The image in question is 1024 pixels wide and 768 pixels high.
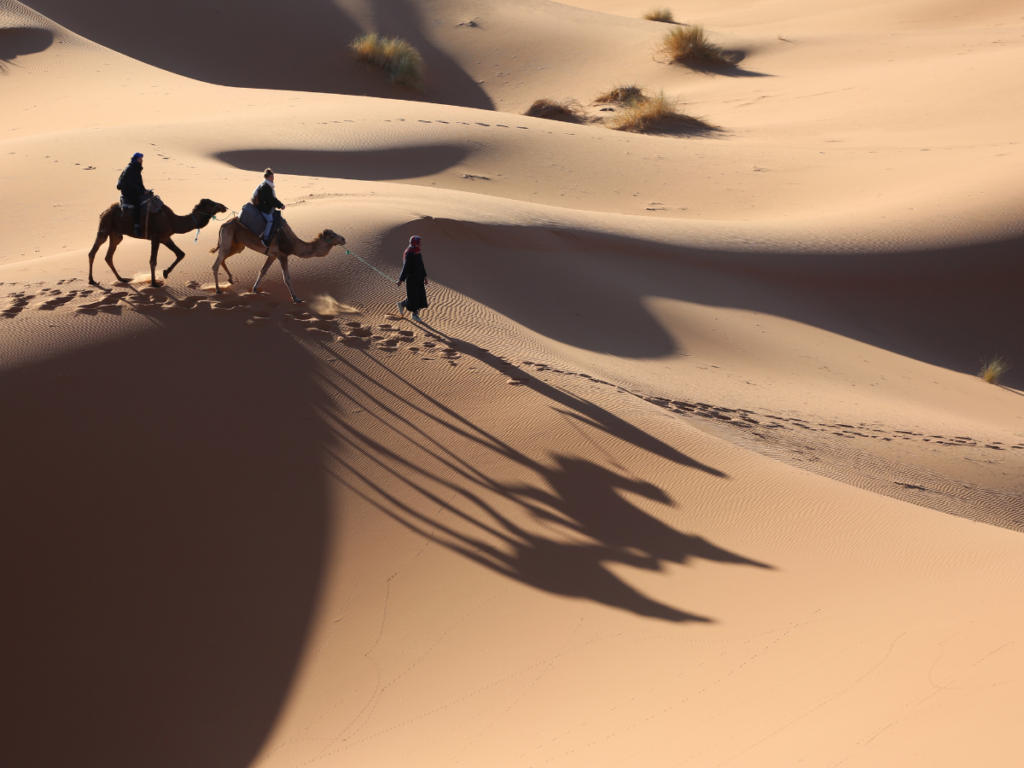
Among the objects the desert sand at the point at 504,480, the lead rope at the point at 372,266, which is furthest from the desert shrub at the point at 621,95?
the lead rope at the point at 372,266

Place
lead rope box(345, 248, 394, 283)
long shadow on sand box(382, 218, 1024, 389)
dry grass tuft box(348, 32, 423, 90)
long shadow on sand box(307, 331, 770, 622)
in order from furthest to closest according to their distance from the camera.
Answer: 1. dry grass tuft box(348, 32, 423, 90)
2. long shadow on sand box(382, 218, 1024, 389)
3. lead rope box(345, 248, 394, 283)
4. long shadow on sand box(307, 331, 770, 622)

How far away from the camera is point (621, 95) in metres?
27.7

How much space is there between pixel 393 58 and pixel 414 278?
81.7 ft

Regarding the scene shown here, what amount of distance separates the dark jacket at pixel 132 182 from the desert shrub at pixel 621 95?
68.5 ft

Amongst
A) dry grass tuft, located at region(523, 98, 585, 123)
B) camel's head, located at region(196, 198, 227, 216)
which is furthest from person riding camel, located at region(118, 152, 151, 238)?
dry grass tuft, located at region(523, 98, 585, 123)

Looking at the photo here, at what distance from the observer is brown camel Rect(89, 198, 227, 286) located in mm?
8992

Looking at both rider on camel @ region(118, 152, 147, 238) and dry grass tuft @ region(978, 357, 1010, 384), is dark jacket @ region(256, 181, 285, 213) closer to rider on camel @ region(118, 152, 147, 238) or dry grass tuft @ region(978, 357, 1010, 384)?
rider on camel @ region(118, 152, 147, 238)

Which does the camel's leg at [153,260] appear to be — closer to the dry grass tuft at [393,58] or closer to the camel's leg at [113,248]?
the camel's leg at [113,248]

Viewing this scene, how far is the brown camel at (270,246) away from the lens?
29.8 feet

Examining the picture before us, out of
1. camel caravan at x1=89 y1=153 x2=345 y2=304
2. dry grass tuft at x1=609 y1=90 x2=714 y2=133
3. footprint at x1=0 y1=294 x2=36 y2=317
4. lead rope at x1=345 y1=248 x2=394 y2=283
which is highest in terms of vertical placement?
dry grass tuft at x1=609 y1=90 x2=714 y2=133

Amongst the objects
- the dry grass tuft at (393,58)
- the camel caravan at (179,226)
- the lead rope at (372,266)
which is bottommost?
the lead rope at (372,266)

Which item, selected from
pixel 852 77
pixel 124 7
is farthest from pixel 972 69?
pixel 124 7

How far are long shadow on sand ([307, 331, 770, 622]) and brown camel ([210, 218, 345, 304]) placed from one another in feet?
4.33

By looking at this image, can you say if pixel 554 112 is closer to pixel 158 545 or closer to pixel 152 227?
pixel 152 227
